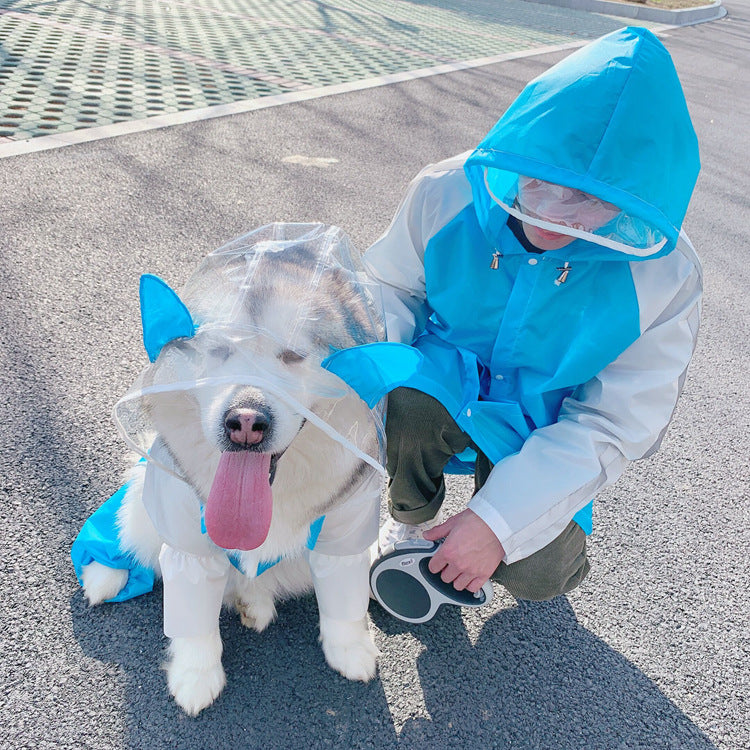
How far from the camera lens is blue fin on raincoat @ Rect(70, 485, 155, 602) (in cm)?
197

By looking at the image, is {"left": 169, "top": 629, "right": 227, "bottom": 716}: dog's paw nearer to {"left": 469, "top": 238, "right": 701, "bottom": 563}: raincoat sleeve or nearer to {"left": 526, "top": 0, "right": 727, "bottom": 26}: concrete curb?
{"left": 469, "top": 238, "right": 701, "bottom": 563}: raincoat sleeve

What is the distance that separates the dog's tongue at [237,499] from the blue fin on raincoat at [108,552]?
619 mm

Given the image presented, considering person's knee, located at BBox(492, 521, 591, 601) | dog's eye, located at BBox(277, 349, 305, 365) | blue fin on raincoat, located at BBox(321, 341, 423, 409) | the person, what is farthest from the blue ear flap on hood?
person's knee, located at BBox(492, 521, 591, 601)

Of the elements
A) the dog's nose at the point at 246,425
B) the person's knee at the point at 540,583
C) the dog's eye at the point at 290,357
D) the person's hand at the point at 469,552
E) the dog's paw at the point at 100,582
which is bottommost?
the dog's paw at the point at 100,582

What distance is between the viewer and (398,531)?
2363 millimetres

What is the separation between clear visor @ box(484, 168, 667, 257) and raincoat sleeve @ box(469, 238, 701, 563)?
0.13 meters

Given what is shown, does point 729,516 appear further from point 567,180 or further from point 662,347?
point 567,180

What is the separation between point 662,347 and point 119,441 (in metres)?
1.80

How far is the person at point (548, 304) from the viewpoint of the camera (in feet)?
4.99

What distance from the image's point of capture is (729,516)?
2.65 meters

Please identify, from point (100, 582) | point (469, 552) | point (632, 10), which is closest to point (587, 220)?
point (469, 552)

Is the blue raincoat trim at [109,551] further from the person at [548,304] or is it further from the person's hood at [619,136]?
the person's hood at [619,136]

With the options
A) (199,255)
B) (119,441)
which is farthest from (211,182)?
(119,441)

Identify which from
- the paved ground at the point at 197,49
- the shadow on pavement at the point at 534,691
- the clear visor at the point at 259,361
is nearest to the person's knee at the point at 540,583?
the shadow on pavement at the point at 534,691
